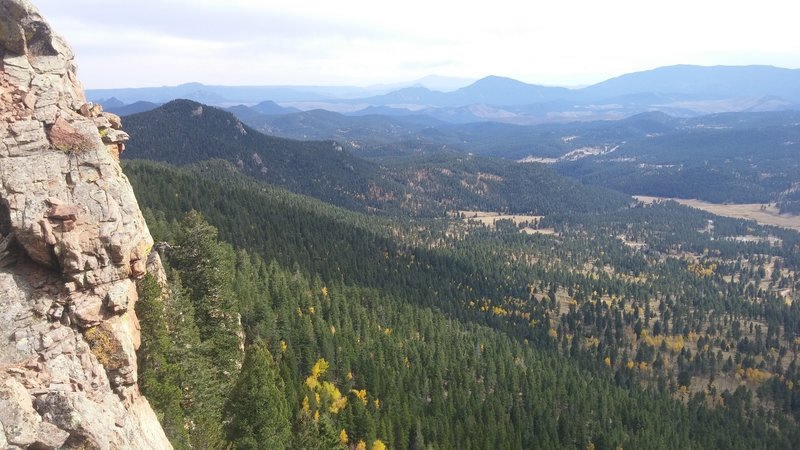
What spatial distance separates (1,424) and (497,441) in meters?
94.6

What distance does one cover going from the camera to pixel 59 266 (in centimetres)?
3522

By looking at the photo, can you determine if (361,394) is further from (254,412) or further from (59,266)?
(59,266)

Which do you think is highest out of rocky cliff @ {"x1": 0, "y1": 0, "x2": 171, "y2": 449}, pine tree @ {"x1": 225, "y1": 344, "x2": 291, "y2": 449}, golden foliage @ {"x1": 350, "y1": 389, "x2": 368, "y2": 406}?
rocky cliff @ {"x1": 0, "y1": 0, "x2": 171, "y2": 449}

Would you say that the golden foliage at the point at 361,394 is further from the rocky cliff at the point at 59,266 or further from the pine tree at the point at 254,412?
the rocky cliff at the point at 59,266

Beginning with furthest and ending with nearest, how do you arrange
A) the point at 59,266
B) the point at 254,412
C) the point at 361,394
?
the point at 361,394 → the point at 254,412 → the point at 59,266

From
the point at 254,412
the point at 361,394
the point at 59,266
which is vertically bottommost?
the point at 361,394

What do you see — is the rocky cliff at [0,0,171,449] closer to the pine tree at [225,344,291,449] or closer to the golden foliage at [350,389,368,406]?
the pine tree at [225,344,291,449]

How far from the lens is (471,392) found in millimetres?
123812

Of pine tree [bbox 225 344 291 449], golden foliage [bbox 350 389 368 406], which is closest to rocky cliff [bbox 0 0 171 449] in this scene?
pine tree [bbox 225 344 291 449]

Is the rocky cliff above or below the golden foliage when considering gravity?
above

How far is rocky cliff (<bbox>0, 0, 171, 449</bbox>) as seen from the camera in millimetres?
29422

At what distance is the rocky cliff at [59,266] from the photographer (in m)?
29.4

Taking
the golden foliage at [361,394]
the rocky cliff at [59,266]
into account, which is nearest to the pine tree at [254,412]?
the rocky cliff at [59,266]

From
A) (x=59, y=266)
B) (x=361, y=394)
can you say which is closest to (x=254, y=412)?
(x=59, y=266)
